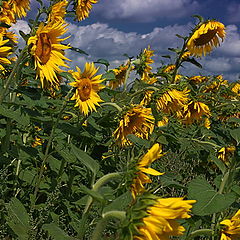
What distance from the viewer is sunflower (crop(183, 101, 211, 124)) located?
3.56 metres

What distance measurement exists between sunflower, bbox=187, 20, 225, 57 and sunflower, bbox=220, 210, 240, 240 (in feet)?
7.65

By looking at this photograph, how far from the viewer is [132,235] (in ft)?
3.30

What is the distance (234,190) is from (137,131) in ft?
3.38

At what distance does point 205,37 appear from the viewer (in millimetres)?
3695

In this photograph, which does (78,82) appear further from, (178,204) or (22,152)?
(178,204)

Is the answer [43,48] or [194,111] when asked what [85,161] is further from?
[194,111]

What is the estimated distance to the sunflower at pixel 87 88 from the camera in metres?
2.53

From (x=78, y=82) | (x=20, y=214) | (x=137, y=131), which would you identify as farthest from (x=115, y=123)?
(x=20, y=214)

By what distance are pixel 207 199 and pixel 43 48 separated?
1.18 metres

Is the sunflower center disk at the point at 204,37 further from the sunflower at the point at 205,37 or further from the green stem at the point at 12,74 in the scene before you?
the green stem at the point at 12,74

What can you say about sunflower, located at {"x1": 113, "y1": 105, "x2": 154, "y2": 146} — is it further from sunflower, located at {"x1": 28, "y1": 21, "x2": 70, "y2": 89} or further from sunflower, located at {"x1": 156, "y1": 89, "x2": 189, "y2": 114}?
sunflower, located at {"x1": 28, "y1": 21, "x2": 70, "y2": 89}

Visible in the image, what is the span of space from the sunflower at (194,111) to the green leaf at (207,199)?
5.84 ft

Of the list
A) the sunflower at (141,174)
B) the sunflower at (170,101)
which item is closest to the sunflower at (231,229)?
the sunflower at (141,174)

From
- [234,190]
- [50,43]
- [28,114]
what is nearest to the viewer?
[234,190]
